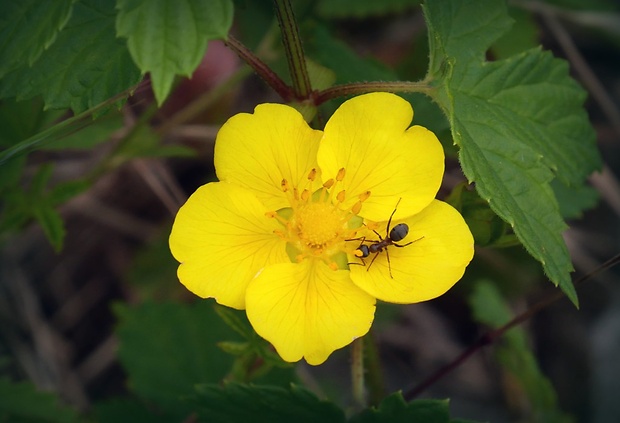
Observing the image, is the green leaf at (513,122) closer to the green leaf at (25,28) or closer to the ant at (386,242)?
the ant at (386,242)

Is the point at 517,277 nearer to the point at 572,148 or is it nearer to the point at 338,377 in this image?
the point at 338,377

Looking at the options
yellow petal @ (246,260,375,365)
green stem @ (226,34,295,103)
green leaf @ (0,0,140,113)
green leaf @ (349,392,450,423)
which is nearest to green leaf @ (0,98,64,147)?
green leaf @ (0,0,140,113)

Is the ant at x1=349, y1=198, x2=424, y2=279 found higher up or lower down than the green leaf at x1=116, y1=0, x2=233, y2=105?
lower down

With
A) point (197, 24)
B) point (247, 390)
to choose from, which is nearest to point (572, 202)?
point (247, 390)

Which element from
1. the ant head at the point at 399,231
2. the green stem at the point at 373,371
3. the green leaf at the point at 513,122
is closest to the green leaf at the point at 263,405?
the green stem at the point at 373,371

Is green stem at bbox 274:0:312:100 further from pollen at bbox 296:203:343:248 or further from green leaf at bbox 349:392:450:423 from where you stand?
green leaf at bbox 349:392:450:423

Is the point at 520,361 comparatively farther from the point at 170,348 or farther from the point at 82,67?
the point at 82,67

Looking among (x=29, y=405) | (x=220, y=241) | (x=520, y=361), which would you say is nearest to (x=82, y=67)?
(x=220, y=241)
